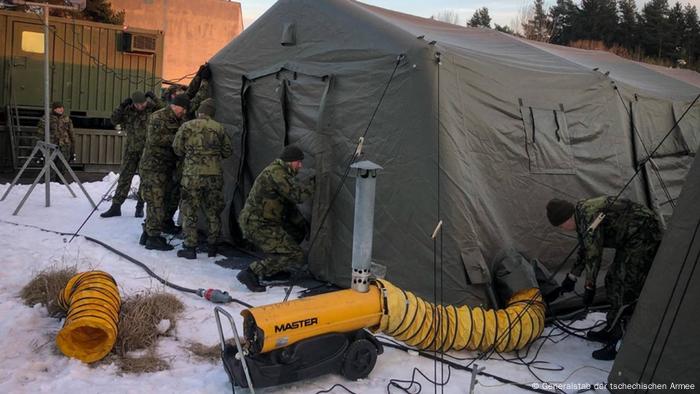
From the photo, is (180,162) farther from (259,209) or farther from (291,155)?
(291,155)

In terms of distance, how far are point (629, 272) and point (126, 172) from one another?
694 cm

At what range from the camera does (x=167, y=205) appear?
27.0ft

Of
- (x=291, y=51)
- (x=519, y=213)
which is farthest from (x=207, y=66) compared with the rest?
(x=519, y=213)

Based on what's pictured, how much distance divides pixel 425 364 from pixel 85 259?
4.03m

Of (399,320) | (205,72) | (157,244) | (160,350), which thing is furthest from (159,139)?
(399,320)

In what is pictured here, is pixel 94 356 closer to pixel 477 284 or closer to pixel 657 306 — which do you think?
pixel 477 284

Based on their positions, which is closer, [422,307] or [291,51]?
[422,307]

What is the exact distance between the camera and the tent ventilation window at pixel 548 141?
616cm

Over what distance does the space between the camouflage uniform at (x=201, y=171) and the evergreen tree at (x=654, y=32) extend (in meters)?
34.6

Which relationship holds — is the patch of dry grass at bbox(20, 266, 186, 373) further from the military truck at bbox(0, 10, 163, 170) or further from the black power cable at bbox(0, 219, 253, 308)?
the military truck at bbox(0, 10, 163, 170)

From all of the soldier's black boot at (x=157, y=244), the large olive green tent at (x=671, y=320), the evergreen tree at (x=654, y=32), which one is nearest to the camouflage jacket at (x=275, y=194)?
the soldier's black boot at (x=157, y=244)

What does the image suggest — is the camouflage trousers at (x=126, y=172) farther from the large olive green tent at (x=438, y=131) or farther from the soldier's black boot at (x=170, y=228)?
the large olive green tent at (x=438, y=131)

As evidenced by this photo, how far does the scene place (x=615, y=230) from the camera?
501 centimetres

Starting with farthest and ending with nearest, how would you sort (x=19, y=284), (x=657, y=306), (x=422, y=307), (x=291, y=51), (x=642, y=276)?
(x=291, y=51) → (x=19, y=284) → (x=642, y=276) → (x=422, y=307) → (x=657, y=306)
